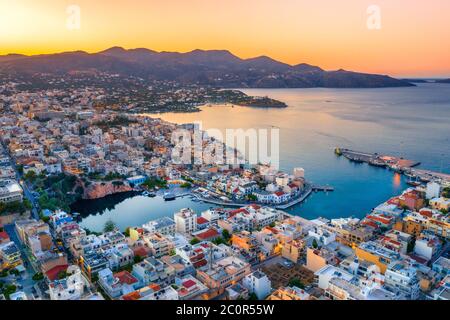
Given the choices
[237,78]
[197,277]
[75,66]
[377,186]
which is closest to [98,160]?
[197,277]

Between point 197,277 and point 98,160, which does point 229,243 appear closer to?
point 197,277

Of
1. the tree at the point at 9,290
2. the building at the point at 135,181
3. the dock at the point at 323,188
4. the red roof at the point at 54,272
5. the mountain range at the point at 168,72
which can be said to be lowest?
the tree at the point at 9,290

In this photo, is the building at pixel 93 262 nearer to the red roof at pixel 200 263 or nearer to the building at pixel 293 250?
the red roof at pixel 200 263

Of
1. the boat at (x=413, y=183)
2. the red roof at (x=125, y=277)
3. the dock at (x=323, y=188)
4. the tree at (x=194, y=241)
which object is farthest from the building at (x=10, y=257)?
the boat at (x=413, y=183)

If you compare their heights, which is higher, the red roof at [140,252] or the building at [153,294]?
the building at [153,294]

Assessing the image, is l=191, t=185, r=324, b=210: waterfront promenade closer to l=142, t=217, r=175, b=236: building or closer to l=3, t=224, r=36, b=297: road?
l=142, t=217, r=175, b=236: building

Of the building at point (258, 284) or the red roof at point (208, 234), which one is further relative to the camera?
the red roof at point (208, 234)
